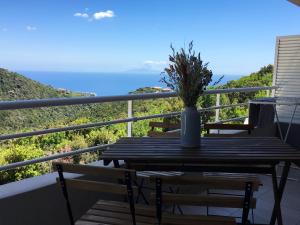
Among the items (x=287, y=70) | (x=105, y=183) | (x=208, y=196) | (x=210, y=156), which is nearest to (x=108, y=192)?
(x=105, y=183)

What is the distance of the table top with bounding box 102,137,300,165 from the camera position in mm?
2445

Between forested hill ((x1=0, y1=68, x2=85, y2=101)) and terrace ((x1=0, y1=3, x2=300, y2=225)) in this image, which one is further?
forested hill ((x1=0, y1=68, x2=85, y2=101))

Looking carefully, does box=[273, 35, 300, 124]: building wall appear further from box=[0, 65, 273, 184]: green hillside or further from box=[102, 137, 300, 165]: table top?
box=[102, 137, 300, 165]: table top

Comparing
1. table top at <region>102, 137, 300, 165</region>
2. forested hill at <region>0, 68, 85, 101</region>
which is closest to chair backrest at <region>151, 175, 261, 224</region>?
table top at <region>102, 137, 300, 165</region>

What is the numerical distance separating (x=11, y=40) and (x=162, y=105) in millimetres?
19731

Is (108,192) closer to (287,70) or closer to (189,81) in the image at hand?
(189,81)

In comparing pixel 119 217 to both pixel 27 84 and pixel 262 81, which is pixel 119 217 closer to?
pixel 262 81

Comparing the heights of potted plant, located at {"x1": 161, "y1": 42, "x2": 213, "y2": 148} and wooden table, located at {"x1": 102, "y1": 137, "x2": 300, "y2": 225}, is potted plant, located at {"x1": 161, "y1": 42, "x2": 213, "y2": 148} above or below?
above

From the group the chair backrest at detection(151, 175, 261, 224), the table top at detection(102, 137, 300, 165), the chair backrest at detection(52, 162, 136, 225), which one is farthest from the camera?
the table top at detection(102, 137, 300, 165)

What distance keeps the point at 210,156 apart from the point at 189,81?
1.82 ft

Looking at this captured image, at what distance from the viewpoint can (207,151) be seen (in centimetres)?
262

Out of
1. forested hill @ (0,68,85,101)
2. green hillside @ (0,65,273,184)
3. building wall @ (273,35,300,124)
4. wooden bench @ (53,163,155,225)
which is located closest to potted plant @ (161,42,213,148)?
wooden bench @ (53,163,155,225)

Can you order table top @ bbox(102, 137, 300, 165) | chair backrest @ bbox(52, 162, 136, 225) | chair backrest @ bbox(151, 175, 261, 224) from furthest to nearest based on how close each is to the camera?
1. table top @ bbox(102, 137, 300, 165)
2. chair backrest @ bbox(52, 162, 136, 225)
3. chair backrest @ bbox(151, 175, 261, 224)

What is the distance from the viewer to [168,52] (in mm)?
2633
